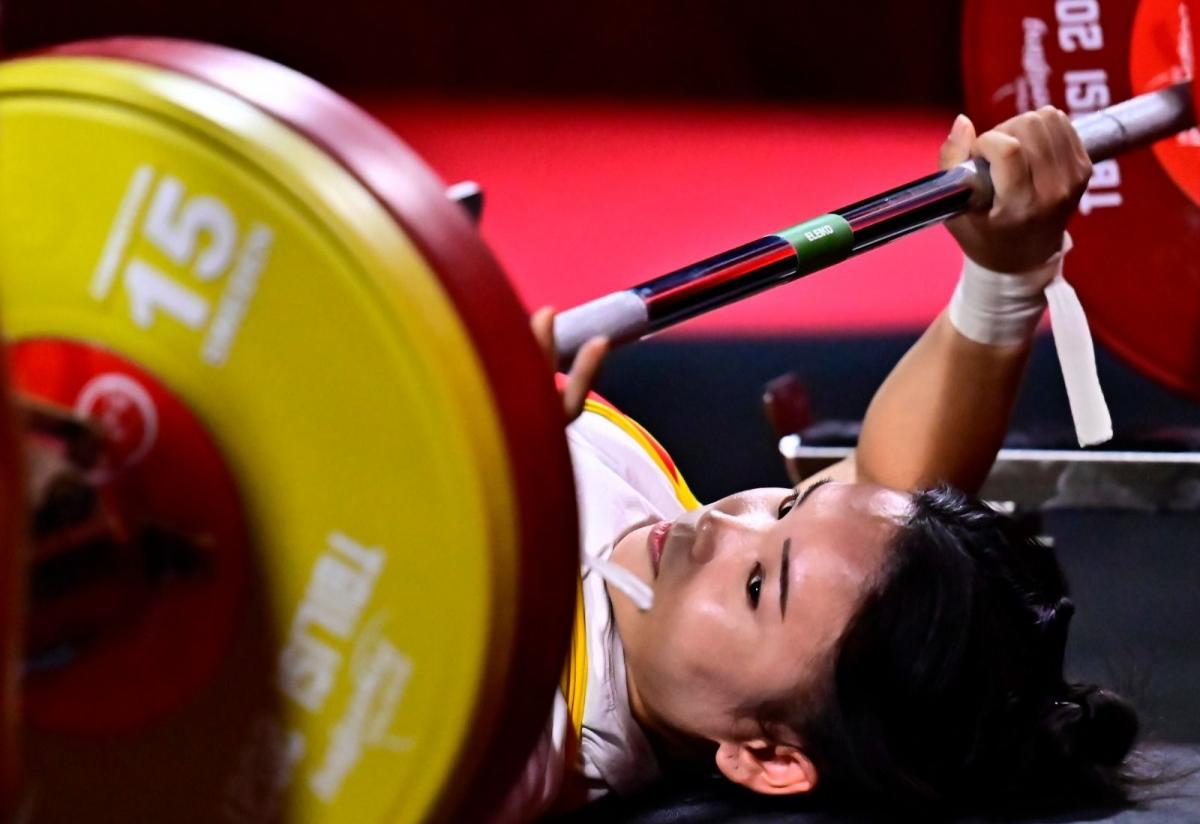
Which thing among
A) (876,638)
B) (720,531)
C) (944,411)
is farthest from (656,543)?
(944,411)

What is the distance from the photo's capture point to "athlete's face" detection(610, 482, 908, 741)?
0.98m

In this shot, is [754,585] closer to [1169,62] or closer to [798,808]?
[798,808]

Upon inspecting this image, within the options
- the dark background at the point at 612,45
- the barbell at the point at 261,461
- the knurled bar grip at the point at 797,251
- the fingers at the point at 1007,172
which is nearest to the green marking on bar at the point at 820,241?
the knurled bar grip at the point at 797,251

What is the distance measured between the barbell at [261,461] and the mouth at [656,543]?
0.40 metres

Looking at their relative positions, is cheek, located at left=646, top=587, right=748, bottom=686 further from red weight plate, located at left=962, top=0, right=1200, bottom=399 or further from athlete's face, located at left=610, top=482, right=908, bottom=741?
red weight plate, located at left=962, top=0, right=1200, bottom=399

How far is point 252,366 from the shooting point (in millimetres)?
617

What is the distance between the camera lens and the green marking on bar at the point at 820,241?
0.93 m

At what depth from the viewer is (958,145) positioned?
41.8 inches

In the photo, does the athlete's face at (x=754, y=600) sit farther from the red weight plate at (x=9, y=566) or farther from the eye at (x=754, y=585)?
the red weight plate at (x=9, y=566)

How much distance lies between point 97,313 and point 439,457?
0.18m

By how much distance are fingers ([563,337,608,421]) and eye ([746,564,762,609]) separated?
1.00 feet

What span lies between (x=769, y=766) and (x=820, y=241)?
0.40 metres

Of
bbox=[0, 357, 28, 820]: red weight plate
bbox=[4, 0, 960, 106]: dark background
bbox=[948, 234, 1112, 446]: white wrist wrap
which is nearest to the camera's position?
bbox=[0, 357, 28, 820]: red weight plate

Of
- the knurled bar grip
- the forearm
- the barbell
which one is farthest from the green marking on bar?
the barbell
